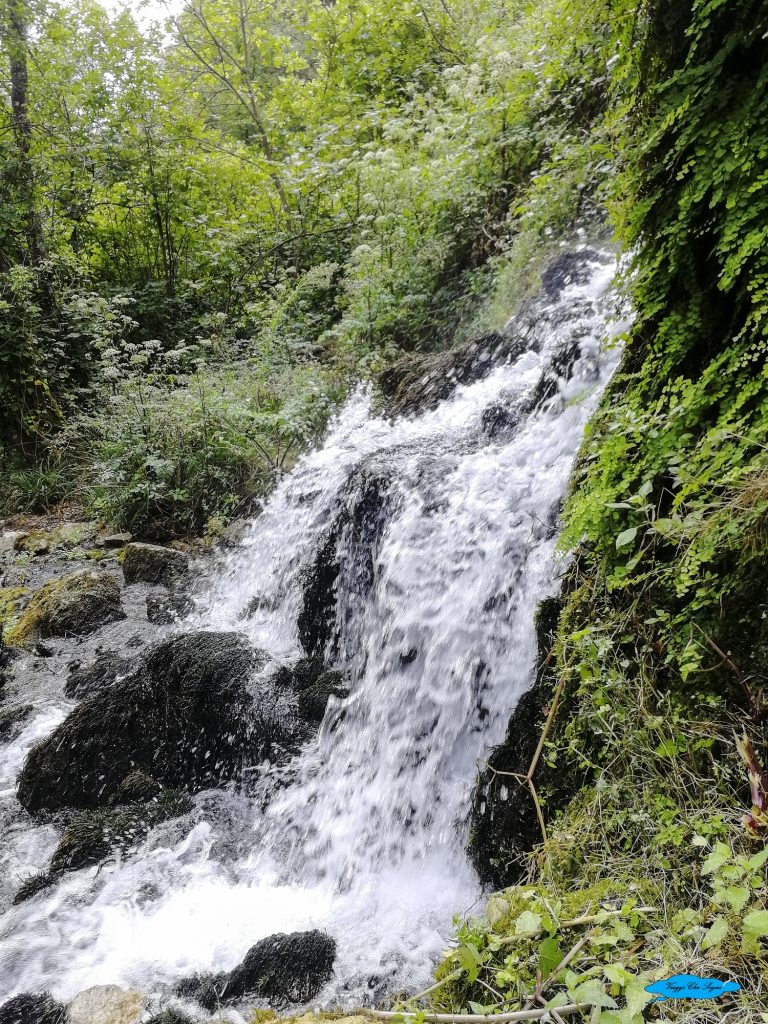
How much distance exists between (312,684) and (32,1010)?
95.2 inches

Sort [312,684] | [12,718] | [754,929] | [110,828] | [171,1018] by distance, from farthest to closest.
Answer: [12,718], [312,684], [110,828], [171,1018], [754,929]

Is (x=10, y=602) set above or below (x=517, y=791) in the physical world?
above

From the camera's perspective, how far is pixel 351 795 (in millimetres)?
3969

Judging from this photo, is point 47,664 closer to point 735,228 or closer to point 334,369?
point 334,369

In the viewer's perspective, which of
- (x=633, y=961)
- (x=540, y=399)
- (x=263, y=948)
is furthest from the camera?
(x=540, y=399)

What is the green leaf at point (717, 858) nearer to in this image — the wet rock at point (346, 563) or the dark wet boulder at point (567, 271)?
the wet rock at point (346, 563)

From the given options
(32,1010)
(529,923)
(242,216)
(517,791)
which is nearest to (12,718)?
(32,1010)

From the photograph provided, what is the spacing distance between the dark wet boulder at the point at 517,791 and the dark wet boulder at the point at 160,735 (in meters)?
1.89

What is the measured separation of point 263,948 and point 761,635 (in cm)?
273

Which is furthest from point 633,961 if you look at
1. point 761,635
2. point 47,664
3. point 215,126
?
point 215,126

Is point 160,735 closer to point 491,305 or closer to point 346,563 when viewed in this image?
point 346,563

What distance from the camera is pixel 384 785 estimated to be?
3871mm

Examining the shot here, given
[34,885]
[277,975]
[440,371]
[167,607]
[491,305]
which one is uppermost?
[491,305]

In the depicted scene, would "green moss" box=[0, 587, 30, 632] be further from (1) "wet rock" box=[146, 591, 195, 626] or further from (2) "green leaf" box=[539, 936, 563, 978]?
(2) "green leaf" box=[539, 936, 563, 978]
